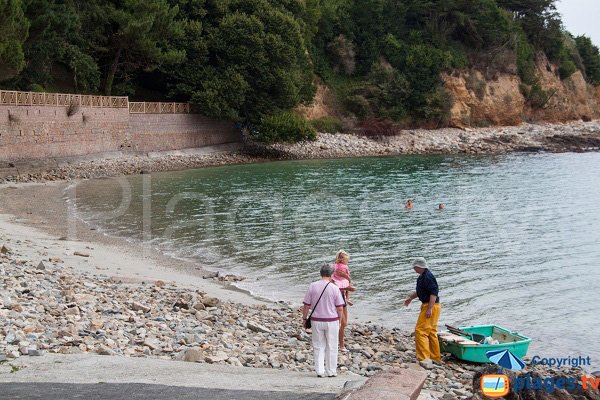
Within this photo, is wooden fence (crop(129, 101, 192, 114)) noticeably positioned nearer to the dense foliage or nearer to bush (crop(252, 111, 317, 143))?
the dense foliage

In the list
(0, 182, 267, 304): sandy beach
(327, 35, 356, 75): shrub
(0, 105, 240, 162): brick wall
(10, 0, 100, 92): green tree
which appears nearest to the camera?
(0, 182, 267, 304): sandy beach

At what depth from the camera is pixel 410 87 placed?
81.3 metres

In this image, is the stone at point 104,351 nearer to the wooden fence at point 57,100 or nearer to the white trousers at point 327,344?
the white trousers at point 327,344

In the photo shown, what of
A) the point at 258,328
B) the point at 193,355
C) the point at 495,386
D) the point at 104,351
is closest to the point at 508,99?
the point at 258,328

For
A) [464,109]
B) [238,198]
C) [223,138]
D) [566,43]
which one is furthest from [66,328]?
[566,43]

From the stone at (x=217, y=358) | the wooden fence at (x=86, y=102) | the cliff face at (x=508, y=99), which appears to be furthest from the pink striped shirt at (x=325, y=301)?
the cliff face at (x=508, y=99)

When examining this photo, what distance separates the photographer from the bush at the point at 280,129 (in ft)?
203

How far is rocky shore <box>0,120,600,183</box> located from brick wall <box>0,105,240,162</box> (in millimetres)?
1222

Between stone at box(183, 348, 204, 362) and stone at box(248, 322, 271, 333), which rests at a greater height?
stone at box(183, 348, 204, 362)

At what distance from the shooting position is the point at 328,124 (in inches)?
2938

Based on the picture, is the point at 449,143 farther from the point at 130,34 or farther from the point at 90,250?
the point at 90,250

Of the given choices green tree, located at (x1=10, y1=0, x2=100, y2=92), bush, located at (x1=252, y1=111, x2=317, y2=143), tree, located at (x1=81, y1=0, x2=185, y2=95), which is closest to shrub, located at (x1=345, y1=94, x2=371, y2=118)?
bush, located at (x1=252, y1=111, x2=317, y2=143)

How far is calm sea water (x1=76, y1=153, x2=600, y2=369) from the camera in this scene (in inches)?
704

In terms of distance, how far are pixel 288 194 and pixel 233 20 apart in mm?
25646
